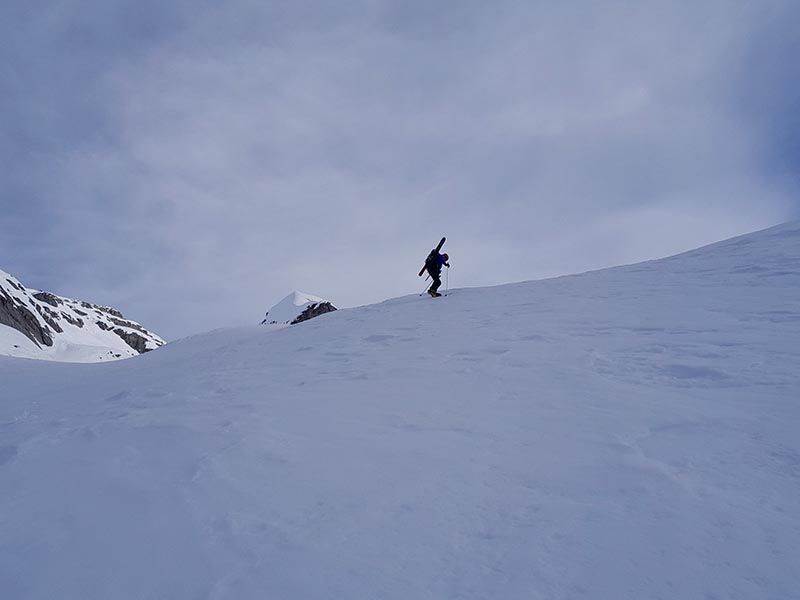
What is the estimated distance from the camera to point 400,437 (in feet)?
13.3

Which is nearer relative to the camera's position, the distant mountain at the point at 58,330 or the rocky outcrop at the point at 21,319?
the distant mountain at the point at 58,330

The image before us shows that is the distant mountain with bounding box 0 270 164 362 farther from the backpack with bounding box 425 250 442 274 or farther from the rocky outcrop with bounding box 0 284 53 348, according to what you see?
the backpack with bounding box 425 250 442 274

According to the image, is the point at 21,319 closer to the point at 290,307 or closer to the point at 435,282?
the point at 435,282

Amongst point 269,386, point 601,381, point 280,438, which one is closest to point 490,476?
point 280,438

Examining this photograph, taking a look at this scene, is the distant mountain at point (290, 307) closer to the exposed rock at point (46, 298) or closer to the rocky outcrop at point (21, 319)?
the exposed rock at point (46, 298)

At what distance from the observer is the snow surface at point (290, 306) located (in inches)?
5064

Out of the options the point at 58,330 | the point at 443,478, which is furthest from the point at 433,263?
the point at 58,330

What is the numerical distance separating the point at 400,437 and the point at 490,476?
3.46ft

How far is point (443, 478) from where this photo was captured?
3246mm

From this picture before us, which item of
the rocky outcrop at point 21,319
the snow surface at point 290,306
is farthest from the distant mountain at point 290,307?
the rocky outcrop at point 21,319

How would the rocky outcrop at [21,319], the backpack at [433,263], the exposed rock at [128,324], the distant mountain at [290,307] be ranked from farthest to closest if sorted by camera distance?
the exposed rock at [128,324], the distant mountain at [290,307], the rocky outcrop at [21,319], the backpack at [433,263]

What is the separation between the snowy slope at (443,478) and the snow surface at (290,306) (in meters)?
124

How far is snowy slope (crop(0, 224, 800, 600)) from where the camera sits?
2336mm

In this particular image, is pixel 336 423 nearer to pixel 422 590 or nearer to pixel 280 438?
pixel 280 438
